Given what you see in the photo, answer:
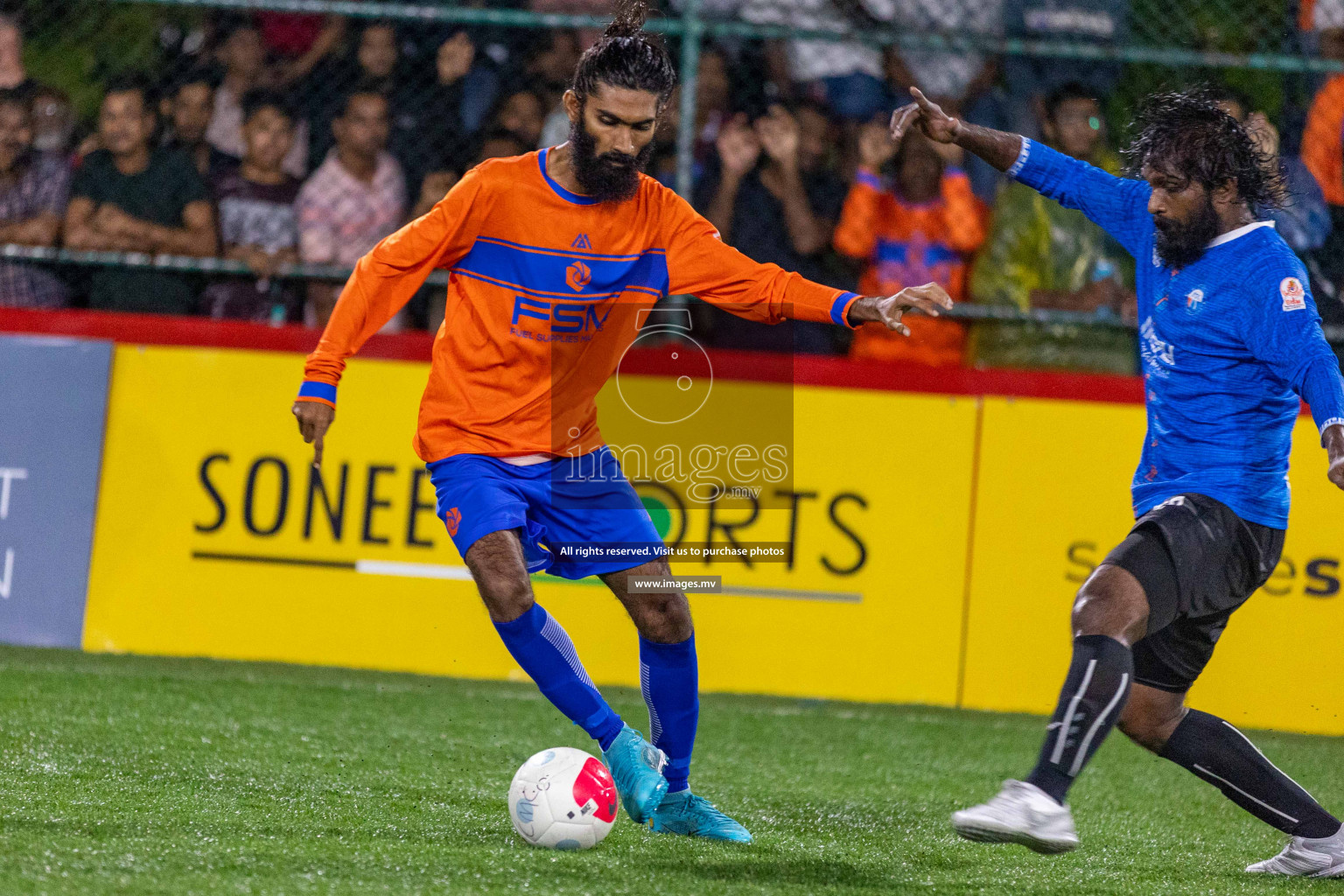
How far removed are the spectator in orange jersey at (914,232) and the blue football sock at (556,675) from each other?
10.4 ft

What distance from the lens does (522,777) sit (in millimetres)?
3773

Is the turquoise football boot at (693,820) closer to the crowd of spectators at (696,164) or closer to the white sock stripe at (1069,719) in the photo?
the white sock stripe at (1069,719)

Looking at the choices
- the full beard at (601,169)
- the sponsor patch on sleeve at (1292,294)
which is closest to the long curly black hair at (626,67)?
the full beard at (601,169)

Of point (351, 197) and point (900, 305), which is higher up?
point (351, 197)

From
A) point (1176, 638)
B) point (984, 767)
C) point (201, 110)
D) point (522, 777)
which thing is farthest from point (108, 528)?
point (1176, 638)

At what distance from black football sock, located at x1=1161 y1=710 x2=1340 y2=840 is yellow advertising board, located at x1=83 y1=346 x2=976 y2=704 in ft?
7.38

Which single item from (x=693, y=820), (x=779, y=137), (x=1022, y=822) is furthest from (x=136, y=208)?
(x=1022, y=822)

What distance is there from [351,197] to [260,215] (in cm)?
42

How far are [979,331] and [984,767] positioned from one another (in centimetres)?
207

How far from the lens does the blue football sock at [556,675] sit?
3.84 metres

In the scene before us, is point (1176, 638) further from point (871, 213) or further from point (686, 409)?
point (871, 213)

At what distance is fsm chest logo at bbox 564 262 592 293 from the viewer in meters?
4.01

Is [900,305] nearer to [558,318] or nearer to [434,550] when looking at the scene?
[558,318]

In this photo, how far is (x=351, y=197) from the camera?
275 inches
